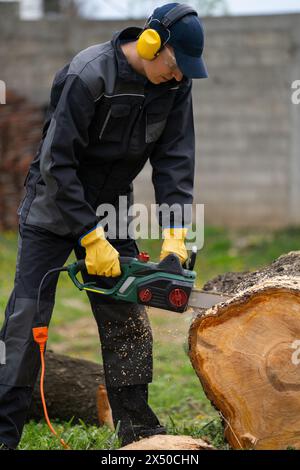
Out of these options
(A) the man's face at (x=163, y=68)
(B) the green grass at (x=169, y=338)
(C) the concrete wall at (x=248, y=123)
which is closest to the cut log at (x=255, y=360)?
(B) the green grass at (x=169, y=338)

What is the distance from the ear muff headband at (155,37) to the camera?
11.1 feet

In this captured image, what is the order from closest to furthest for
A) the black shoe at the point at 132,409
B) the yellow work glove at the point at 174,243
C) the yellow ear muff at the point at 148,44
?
the yellow ear muff at the point at 148,44 → the yellow work glove at the point at 174,243 → the black shoe at the point at 132,409

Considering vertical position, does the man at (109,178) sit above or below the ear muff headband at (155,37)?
below

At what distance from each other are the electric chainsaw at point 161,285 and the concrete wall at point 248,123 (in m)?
8.91

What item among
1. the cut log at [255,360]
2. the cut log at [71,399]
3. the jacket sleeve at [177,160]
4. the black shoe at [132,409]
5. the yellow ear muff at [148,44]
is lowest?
the cut log at [71,399]

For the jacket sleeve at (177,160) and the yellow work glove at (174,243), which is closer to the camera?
the yellow work glove at (174,243)

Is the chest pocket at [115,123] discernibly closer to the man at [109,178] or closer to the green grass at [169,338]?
the man at [109,178]

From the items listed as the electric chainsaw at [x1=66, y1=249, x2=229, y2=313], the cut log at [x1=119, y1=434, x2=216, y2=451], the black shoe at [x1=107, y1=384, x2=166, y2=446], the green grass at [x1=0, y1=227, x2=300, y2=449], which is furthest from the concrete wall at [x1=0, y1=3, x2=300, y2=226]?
the cut log at [x1=119, y1=434, x2=216, y2=451]

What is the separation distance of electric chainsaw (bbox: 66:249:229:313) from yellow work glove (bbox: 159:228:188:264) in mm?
105

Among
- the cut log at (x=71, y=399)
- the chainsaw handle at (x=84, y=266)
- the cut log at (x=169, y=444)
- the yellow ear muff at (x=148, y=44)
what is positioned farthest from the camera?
the cut log at (x=71, y=399)

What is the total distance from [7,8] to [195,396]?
9.72m

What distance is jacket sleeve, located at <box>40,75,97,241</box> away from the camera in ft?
11.3

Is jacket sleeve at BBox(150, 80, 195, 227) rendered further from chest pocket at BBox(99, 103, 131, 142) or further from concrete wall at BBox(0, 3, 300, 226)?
concrete wall at BBox(0, 3, 300, 226)
